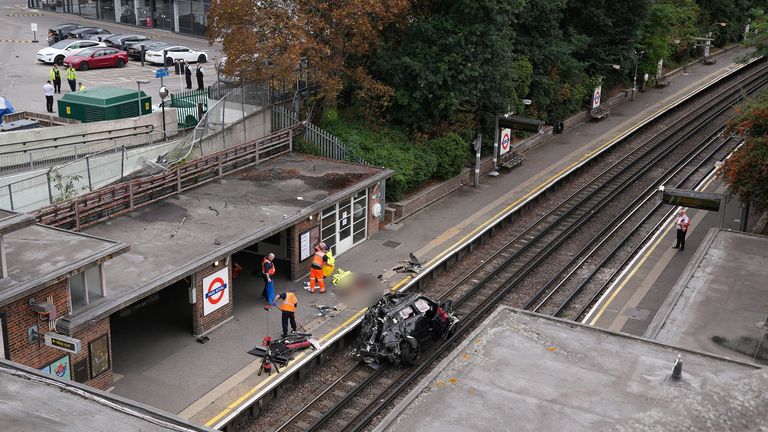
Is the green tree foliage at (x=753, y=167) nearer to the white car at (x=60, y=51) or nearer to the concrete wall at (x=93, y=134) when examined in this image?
the concrete wall at (x=93, y=134)

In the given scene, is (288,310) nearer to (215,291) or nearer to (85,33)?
(215,291)

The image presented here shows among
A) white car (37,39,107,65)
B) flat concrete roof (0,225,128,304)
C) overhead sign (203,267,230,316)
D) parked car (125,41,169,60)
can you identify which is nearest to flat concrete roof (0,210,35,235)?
flat concrete roof (0,225,128,304)

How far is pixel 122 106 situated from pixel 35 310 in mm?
16204

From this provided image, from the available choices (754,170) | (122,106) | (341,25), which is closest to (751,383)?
(754,170)

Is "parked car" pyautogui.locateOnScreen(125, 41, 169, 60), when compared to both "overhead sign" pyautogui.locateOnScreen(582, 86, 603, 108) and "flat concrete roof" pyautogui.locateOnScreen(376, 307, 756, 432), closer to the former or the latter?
"overhead sign" pyautogui.locateOnScreen(582, 86, 603, 108)

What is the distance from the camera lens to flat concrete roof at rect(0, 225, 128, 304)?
58.9ft

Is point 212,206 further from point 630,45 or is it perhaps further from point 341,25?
point 630,45

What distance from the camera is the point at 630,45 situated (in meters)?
54.2

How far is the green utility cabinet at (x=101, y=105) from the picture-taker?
32.5 meters

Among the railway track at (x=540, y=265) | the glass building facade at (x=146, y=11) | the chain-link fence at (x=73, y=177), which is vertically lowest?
the railway track at (x=540, y=265)

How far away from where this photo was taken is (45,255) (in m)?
19.3

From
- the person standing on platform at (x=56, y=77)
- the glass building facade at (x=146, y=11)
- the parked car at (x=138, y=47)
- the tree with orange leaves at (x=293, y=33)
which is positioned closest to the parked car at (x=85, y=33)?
the parked car at (x=138, y=47)

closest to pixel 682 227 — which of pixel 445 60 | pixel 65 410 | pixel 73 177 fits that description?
pixel 445 60

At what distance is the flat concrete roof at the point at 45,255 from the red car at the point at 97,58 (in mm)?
31215
